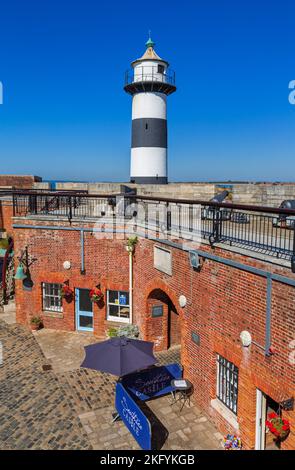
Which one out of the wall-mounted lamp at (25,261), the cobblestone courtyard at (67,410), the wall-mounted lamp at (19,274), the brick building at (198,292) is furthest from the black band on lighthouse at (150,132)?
the cobblestone courtyard at (67,410)

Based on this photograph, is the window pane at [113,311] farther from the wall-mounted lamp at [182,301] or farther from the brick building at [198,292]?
the wall-mounted lamp at [182,301]

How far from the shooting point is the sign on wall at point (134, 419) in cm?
741

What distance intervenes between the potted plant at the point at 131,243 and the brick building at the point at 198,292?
22cm

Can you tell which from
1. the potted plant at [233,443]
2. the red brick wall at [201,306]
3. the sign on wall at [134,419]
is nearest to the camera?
the red brick wall at [201,306]

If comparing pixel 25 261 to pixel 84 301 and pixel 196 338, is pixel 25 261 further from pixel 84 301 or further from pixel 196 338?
pixel 196 338

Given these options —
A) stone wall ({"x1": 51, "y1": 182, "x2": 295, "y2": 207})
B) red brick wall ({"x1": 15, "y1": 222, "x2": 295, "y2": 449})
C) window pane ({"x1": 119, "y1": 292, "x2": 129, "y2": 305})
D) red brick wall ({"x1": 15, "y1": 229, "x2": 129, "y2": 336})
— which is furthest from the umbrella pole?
stone wall ({"x1": 51, "y1": 182, "x2": 295, "y2": 207})

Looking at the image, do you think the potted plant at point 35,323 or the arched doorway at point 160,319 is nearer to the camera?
the arched doorway at point 160,319

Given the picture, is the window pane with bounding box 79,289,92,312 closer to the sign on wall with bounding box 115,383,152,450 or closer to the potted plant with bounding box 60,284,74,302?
the potted plant with bounding box 60,284,74,302

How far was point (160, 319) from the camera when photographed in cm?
1249

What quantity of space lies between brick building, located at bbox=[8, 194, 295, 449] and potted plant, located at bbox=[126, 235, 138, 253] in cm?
22

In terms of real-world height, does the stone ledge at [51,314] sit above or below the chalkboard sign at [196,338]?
below

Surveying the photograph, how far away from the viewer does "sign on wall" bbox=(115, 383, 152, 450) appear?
24.3 ft

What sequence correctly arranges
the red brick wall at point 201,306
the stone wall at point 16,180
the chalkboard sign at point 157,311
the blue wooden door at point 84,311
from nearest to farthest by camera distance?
the red brick wall at point 201,306 < the chalkboard sign at point 157,311 < the blue wooden door at point 84,311 < the stone wall at point 16,180
